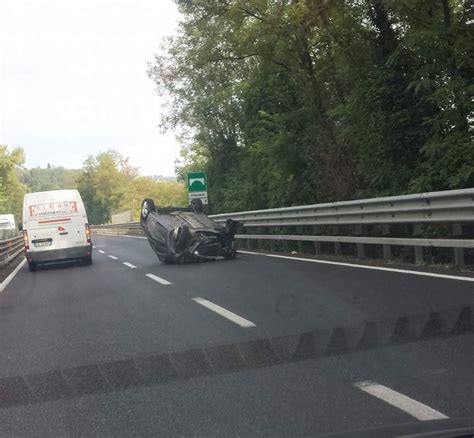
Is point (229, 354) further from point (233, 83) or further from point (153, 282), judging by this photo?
point (233, 83)

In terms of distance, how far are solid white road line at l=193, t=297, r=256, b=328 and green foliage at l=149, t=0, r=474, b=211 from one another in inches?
221

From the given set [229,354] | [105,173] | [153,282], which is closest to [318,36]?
[153,282]

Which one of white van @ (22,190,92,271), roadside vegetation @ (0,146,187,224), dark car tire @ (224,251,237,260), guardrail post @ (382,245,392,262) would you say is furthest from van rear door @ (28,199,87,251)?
roadside vegetation @ (0,146,187,224)

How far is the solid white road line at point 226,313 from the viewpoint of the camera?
23.3 feet

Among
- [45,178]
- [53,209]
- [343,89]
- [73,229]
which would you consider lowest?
[73,229]

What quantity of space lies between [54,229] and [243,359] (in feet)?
43.1

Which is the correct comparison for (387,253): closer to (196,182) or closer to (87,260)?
(87,260)

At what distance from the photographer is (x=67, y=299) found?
33.7 ft

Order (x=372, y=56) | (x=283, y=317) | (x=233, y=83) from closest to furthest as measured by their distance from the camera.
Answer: (x=283, y=317)
(x=372, y=56)
(x=233, y=83)

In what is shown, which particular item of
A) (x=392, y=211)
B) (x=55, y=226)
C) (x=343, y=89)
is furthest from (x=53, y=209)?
(x=392, y=211)

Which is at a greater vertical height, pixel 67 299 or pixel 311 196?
pixel 311 196

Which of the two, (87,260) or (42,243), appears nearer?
(42,243)

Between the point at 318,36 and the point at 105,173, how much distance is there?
89537mm

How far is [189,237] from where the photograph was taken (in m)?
14.7
